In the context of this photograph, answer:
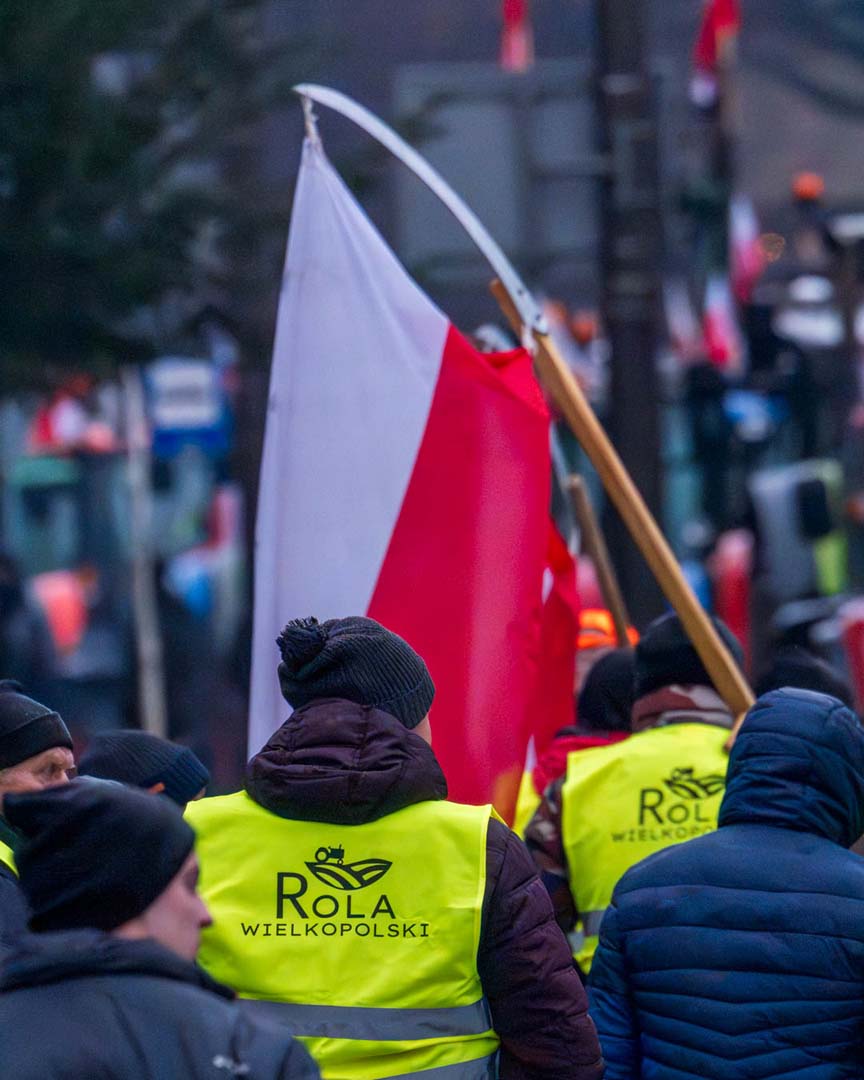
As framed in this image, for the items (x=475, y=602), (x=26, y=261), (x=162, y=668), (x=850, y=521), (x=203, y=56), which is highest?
(x=203, y=56)

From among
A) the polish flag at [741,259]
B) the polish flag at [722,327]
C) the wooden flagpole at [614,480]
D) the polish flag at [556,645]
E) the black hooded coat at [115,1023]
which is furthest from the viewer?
the polish flag at [741,259]

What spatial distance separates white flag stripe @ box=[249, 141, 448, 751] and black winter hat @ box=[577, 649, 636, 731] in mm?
777

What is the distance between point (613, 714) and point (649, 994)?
5.96 ft

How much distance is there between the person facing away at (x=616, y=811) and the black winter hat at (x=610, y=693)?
2.15 ft

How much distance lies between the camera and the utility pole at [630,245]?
31.1 feet

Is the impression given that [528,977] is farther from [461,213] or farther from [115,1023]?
[461,213]

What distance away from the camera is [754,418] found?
17438mm

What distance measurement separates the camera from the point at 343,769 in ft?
10.8

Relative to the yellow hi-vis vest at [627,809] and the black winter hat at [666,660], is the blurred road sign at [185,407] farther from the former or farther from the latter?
the yellow hi-vis vest at [627,809]

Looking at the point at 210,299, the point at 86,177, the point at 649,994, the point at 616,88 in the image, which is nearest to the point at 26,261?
the point at 86,177

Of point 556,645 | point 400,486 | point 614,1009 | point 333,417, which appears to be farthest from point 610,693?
point 614,1009

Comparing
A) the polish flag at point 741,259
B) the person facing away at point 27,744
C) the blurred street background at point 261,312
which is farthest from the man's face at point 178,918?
the polish flag at point 741,259

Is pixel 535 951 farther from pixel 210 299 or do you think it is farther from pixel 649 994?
pixel 210 299

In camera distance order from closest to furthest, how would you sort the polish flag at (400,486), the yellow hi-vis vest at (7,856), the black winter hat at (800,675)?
the yellow hi-vis vest at (7,856) < the polish flag at (400,486) < the black winter hat at (800,675)
